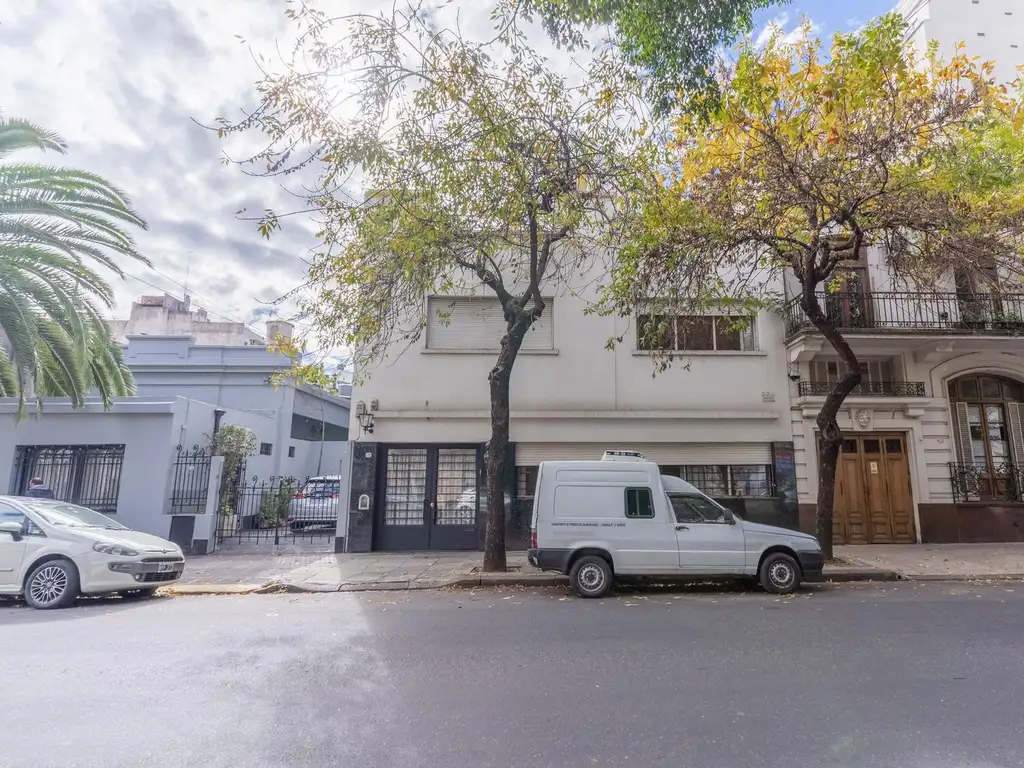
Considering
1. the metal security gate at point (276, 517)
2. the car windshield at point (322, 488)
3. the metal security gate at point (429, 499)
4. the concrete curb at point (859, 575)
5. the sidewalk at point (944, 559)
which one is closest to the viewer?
the concrete curb at point (859, 575)

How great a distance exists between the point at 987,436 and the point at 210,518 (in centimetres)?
1809

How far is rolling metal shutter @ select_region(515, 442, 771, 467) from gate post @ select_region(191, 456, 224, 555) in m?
7.20

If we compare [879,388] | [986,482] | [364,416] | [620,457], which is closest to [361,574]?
[364,416]

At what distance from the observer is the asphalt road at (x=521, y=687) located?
357 cm

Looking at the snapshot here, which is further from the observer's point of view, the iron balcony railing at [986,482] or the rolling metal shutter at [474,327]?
the rolling metal shutter at [474,327]

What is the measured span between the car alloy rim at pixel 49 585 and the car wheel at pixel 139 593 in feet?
3.02

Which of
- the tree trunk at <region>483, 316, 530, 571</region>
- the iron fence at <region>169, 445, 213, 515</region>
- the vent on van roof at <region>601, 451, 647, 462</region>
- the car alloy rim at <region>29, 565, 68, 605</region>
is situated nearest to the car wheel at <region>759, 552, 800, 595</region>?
the vent on van roof at <region>601, 451, 647, 462</region>

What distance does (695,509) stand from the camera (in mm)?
8961

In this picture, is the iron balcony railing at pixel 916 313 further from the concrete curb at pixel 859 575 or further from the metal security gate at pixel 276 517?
the metal security gate at pixel 276 517

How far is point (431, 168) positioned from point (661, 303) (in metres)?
5.54

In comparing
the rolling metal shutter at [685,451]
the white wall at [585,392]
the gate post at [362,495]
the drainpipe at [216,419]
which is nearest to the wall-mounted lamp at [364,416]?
the white wall at [585,392]

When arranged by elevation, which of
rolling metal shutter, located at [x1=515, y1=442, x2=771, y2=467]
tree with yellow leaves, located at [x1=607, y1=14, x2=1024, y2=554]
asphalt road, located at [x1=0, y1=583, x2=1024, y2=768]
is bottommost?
asphalt road, located at [x1=0, y1=583, x2=1024, y2=768]

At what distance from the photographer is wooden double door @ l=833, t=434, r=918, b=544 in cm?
1373

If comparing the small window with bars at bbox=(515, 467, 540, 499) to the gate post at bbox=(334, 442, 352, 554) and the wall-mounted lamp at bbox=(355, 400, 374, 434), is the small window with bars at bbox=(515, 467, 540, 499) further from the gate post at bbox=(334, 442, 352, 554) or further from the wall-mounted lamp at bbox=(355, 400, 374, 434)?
the gate post at bbox=(334, 442, 352, 554)
